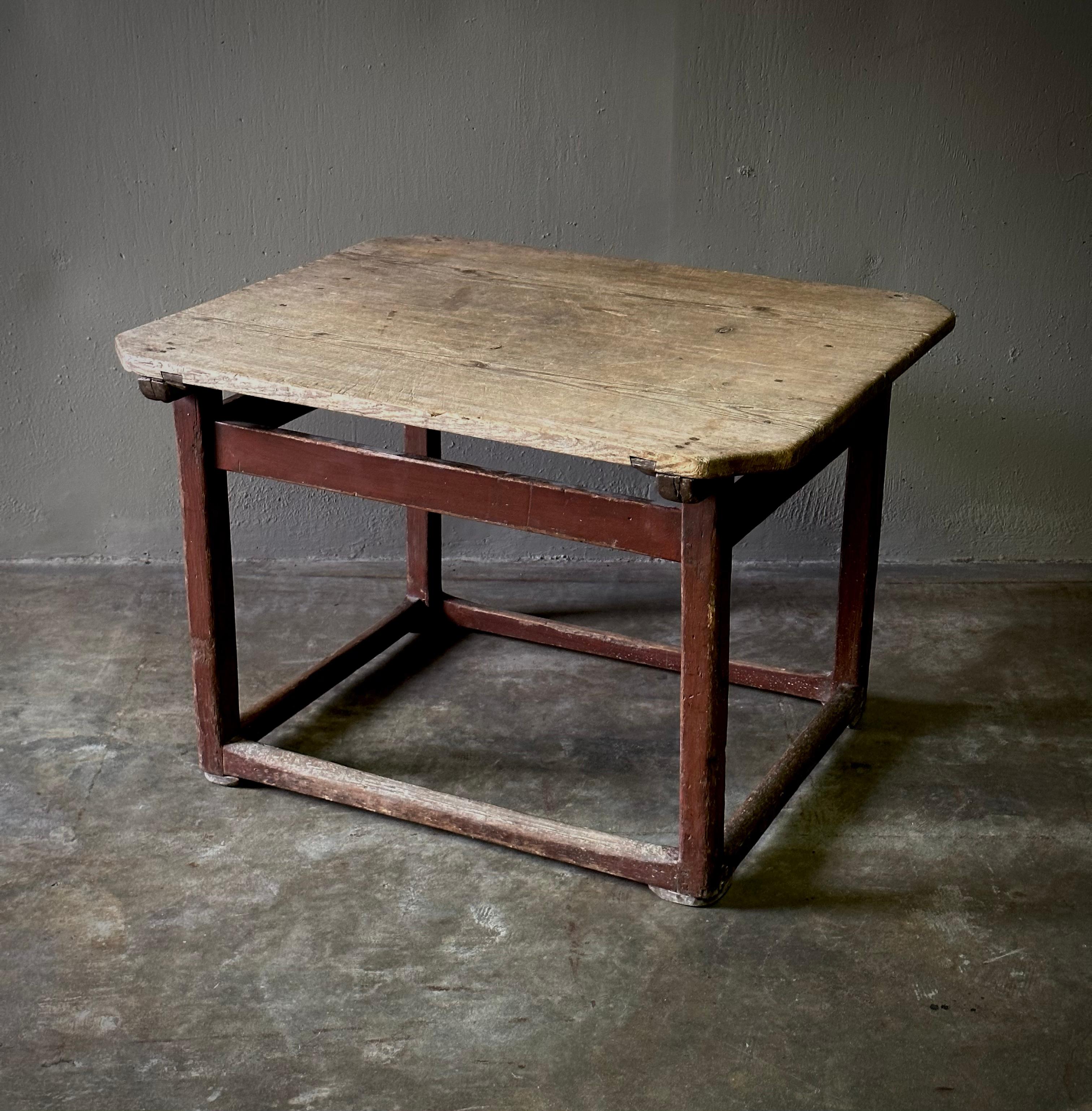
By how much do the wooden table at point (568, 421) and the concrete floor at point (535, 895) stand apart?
8 cm

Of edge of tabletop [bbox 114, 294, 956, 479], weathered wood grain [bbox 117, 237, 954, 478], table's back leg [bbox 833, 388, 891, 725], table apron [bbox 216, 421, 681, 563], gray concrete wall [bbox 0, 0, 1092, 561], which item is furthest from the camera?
gray concrete wall [bbox 0, 0, 1092, 561]

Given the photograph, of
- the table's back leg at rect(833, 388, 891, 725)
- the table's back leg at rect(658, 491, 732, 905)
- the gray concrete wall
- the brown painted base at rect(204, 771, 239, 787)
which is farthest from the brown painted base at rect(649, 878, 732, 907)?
the gray concrete wall

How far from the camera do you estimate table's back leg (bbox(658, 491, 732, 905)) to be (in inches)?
86.6

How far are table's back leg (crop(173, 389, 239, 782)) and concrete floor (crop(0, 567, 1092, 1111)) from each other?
132 millimetres

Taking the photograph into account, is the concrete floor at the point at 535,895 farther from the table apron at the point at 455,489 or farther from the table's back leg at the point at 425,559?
the table apron at the point at 455,489

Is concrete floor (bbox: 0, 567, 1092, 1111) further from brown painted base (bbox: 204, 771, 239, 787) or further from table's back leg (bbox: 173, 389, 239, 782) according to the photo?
table's back leg (bbox: 173, 389, 239, 782)

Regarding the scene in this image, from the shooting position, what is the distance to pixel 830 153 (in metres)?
3.35

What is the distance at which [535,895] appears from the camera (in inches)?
97.0

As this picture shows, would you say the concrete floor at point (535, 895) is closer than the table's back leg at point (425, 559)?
Yes

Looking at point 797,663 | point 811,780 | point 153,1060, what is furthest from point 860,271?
point 153,1060

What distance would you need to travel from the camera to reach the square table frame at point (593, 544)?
226 cm

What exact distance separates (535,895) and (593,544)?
0.58 m

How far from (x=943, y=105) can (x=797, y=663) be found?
1.26 m

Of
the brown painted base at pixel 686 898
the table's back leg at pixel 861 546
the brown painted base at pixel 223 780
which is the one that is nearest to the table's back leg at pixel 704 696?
the brown painted base at pixel 686 898
